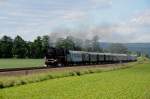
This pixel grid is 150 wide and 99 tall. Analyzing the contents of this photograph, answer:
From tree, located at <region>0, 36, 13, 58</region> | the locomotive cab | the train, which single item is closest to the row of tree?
tree, located at <region>0, 36, 13, 58</region>

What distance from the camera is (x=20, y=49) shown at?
113 metres

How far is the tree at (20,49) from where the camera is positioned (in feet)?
368

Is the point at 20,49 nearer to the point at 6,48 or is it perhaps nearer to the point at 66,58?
the point at 6,48

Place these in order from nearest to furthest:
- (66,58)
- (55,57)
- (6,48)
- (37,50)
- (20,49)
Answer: (55,57), (66,58), (6,48), (20,49), (37,50)

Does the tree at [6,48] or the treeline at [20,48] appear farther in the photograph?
the treeline at [20,48]

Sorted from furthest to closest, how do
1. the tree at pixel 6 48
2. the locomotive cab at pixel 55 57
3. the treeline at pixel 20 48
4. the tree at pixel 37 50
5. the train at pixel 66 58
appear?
1. the tree at pixel 37 50
2. the treeline at pixel 20 48
3. the tree at pixel 6 48
4. the train at pixel 66 58
5. the locomotive cab at pixel 55 57

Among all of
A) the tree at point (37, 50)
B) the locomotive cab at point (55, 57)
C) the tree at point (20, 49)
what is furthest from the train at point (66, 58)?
the tree at point (20, 49)

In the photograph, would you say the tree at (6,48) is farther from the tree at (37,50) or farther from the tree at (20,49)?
the tree at (37,50)

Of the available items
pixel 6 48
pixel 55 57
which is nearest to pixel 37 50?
pixel 6 48

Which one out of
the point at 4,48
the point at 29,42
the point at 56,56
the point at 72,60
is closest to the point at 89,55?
the point at 72,60

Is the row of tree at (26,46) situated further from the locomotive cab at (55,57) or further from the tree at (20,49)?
the locomotive cab at (55,57)

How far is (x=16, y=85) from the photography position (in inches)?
1065

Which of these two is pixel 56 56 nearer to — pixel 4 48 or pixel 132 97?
pixel 132 97

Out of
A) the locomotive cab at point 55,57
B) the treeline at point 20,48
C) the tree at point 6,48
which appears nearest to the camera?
the locomotive cab at point 55,57
